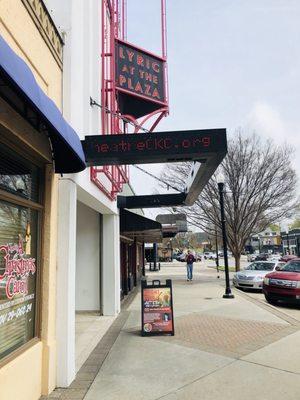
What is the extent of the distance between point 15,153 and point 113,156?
1.54 metres

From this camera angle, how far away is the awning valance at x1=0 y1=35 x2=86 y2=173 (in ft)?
8.93

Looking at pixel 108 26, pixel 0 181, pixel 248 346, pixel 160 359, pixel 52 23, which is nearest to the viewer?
pixel 0 181

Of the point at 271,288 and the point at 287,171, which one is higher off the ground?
the point at 287,171

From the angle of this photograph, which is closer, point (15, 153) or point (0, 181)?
point (0, 181)

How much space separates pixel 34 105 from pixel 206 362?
482cm

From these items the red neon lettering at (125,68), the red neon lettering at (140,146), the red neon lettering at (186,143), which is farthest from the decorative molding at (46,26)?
the red neon lettering at (125,68)

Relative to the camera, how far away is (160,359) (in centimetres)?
627

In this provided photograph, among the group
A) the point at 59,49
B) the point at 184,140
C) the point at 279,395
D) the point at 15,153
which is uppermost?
the point at 59,49

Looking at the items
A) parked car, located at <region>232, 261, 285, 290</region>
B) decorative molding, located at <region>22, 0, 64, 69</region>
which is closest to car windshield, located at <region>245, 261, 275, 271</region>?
parked car, located at <region>232, 261, 285, 290</region>

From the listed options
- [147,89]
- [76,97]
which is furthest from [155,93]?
[76,97]

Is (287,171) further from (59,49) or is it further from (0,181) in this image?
(0,181)

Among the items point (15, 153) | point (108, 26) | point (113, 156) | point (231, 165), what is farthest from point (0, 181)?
point (231, 165)

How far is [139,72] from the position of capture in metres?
10.3

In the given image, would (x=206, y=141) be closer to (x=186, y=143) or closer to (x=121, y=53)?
(x=186, y=143)
